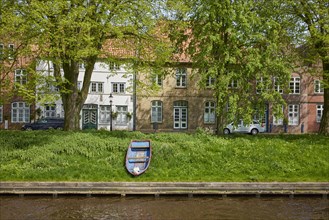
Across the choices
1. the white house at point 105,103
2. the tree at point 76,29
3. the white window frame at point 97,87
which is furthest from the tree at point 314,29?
the white window frame at point 97,87

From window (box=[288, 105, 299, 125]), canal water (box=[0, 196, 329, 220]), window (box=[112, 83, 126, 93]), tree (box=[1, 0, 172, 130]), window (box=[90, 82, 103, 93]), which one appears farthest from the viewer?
window (box=[288, 105, 299, 125])

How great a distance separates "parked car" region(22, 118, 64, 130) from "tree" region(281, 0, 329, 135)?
21.9 meters

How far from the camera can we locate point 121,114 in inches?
1673

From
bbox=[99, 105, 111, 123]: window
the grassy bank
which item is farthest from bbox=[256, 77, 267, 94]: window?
bbox=[99, 105, 111, 123]: window

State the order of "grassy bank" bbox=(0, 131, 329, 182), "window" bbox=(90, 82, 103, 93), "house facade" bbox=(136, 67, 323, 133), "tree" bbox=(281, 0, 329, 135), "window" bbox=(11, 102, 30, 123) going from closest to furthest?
"grassy bank" bbox=(0, 131, 329, 182), "tree" bbox=(281, 0, 329, 135), "window" bbox=(11, 102, 30, 123), "house facade" bbox=(136, 67, 323, 133), "window" bbox=(90, 82, 103, 93)

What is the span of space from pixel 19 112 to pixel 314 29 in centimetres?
2922

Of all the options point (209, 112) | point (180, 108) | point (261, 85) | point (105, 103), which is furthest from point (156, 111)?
point (261, 85)

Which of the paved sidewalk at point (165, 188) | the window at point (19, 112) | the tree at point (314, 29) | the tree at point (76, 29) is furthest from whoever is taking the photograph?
the window at point (19, 112)

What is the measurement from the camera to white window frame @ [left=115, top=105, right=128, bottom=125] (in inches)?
1668

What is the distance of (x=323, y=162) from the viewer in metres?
18.1

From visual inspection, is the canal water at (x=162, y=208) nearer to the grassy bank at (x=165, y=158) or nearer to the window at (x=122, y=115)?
the grassy bank at (x=165, y=158)

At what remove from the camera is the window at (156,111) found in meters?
42.3

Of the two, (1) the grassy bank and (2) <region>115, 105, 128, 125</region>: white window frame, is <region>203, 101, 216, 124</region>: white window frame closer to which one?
(2) <region>115, 105, 128, 125</region>: white window frame

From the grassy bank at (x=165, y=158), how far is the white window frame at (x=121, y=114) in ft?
72.2
